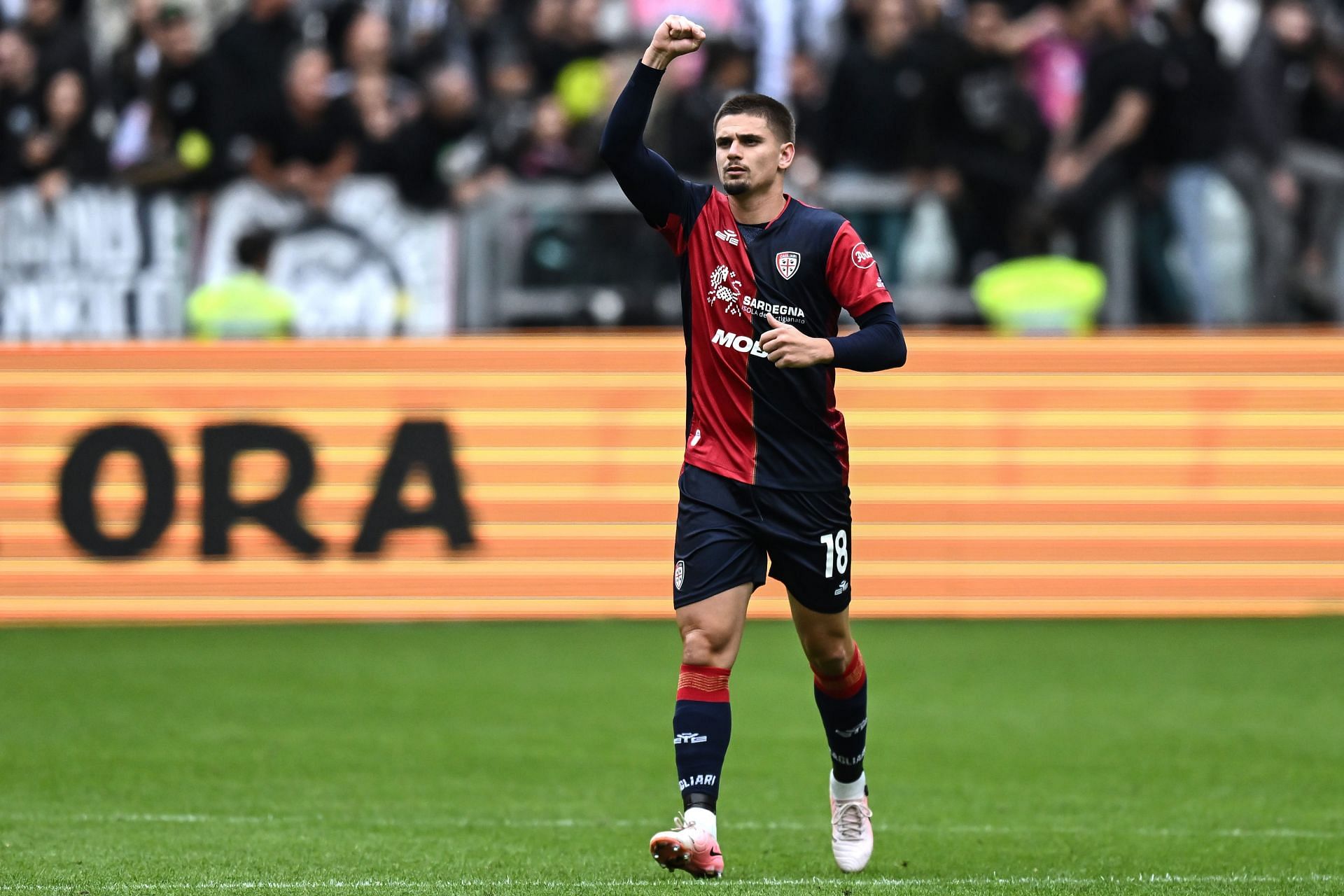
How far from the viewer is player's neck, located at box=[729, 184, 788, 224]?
643cm

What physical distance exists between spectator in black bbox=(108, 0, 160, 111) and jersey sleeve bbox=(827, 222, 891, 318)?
10.7m

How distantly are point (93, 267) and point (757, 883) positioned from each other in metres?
9.98

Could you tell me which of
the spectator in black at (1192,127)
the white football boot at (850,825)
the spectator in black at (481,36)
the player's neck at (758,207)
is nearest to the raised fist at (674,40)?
the player's neck at (758,207)

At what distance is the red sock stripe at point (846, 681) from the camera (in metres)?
6.68

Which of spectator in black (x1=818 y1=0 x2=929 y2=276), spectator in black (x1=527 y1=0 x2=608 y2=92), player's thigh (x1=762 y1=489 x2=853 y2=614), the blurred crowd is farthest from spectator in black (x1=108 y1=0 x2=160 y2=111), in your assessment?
player's thigh (x1=762 y1=489 x2=853 y2=614)

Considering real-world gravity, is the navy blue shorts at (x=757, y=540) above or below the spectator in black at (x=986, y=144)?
below

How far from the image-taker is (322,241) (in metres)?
14.7

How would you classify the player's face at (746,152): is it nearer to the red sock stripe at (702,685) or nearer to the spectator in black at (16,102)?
the red sock stripe at (702,685)

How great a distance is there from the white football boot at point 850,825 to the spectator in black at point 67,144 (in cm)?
1012

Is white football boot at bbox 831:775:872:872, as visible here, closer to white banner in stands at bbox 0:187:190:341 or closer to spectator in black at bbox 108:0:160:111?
white banner in stands at bbox 0:187:190:341

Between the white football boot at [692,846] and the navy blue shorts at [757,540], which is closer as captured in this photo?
the white football boot at [692,846]

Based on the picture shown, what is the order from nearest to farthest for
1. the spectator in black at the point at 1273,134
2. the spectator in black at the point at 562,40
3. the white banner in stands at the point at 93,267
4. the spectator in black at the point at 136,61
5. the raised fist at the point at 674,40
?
1. the raised fist at the point at 674,40
2. the spectator in black at the point at 1273,134
3. the white banner in stands at the point at 93,267
4. the spectator in black at the point at 136,61
5. the spectator in black at the point at 562,40

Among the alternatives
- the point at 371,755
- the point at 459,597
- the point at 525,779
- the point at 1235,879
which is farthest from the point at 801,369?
the point at 459,597

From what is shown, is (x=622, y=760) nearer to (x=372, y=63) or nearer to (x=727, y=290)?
(x=727, y=290)
